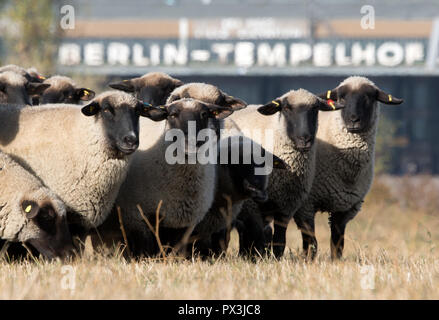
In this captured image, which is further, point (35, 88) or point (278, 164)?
point (35, 88)

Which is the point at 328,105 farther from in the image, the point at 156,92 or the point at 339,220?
the point at 156,92

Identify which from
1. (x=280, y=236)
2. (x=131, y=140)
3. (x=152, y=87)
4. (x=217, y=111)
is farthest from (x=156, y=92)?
(x=131, y=140)

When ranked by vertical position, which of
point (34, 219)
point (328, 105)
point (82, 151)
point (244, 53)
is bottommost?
Answer: point (244, 53)

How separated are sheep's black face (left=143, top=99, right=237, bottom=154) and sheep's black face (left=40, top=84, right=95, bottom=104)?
2.18m

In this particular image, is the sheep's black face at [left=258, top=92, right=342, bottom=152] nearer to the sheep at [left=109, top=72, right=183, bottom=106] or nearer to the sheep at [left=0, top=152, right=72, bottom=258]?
the sheep at [left=109, top=72, right=183, bottom=106]

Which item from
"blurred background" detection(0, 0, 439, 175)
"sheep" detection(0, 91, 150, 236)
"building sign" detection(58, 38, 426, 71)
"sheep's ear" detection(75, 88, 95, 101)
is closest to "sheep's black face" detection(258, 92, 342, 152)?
"sheep" detection(0, 91, 150, 236)

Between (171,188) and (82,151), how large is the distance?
32.8 inches

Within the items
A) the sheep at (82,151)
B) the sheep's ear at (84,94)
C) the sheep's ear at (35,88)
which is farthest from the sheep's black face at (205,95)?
the sheep's ear at (35,88)

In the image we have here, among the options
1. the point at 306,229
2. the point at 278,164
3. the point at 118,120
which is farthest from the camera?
the point at 306,229

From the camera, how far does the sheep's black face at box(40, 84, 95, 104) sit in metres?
9.30

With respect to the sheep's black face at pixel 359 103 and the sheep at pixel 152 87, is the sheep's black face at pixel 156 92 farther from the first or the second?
the sheep's black face at pixel 359 103

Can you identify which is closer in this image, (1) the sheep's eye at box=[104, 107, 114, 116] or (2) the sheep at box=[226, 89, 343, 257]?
(1) the sheep's eye at box=[104, 107, 114, 116]

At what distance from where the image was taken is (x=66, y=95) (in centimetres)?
938

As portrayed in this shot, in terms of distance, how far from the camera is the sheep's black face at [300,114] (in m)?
7.89
